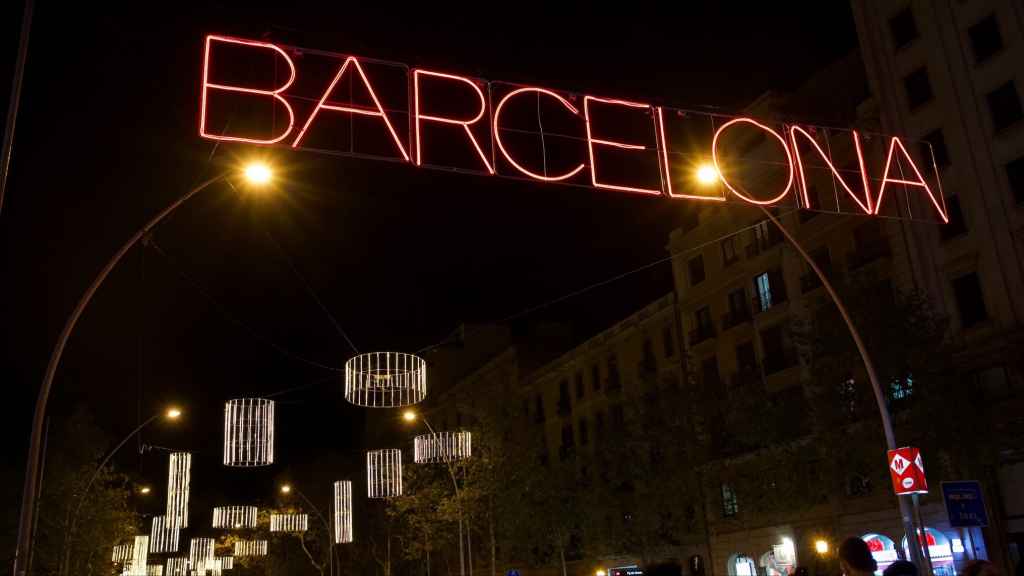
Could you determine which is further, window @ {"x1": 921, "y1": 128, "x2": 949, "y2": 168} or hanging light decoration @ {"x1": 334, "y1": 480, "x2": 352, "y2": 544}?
hanging light decoration @ {"x1": 334, "y1": 480, "x2": 352, "y2": 544}

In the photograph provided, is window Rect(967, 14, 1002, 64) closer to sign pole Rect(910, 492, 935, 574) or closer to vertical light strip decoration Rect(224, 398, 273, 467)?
sign pole Rect(910, 492, 935, 574)

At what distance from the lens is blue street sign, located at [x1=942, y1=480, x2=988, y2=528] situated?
16.2 metres

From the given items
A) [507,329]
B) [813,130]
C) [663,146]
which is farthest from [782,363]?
[507,329]

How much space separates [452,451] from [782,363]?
16.5 meters

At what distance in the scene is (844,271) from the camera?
38656mm

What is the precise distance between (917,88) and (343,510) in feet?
110

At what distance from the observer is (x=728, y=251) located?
48688 mm

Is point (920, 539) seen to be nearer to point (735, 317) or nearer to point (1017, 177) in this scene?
point (1017, 177)

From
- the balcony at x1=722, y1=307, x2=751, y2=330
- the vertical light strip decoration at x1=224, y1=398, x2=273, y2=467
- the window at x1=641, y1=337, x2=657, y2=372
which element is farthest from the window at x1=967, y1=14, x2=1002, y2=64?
the vertical light strip decoration at x1=224, y1=398, x2=273, y2=467

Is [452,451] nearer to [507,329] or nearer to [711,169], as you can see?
[711,169]

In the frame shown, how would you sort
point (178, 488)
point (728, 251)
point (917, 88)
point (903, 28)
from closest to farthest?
point (178, 488), point (917, 88), point (903, 28), point (728, 251)

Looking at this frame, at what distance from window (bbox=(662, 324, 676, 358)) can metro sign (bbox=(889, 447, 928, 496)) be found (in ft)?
111

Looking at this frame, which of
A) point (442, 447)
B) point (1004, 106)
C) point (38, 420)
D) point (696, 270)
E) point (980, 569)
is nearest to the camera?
point (980, 569)

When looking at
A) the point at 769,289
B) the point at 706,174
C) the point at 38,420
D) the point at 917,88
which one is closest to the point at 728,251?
the point at 769,289
